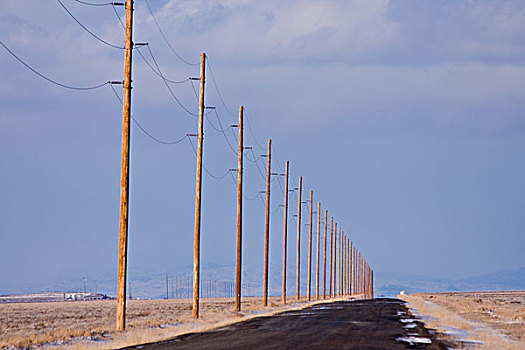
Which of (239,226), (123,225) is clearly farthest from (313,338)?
(239,226)

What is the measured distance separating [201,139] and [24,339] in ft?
60.0

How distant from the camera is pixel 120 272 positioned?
1199 inches

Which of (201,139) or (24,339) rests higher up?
(201,139)

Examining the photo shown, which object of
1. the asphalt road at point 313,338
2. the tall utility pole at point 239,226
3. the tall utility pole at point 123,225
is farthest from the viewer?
the tall utility pole at point 239,226

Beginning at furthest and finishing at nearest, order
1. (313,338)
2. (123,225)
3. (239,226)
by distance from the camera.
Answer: (239,226)
(123,225)
(313,338)

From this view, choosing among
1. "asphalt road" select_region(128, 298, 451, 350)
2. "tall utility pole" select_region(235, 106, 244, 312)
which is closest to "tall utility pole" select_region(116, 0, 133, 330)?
"asphalt road" select_region(128, 298, 451, 350)

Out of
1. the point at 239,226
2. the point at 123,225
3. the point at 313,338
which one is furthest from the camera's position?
the point at 239,226

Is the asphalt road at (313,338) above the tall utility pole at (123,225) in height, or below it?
below

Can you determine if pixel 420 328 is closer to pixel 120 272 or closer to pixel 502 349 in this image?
pixel 502 349

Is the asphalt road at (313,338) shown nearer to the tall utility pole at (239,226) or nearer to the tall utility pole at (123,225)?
the tall utility pole at (123,225)

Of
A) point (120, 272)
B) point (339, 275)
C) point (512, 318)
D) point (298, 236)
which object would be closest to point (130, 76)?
point (120, 272)

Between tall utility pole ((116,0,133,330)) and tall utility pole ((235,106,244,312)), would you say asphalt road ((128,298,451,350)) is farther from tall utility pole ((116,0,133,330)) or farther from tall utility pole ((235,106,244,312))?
tall utility pole ((235,106,244,312))

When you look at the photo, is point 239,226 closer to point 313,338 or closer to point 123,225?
point 123,225

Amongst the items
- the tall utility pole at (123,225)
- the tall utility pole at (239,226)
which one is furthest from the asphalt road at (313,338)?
the tall utility pole at (239,226)
